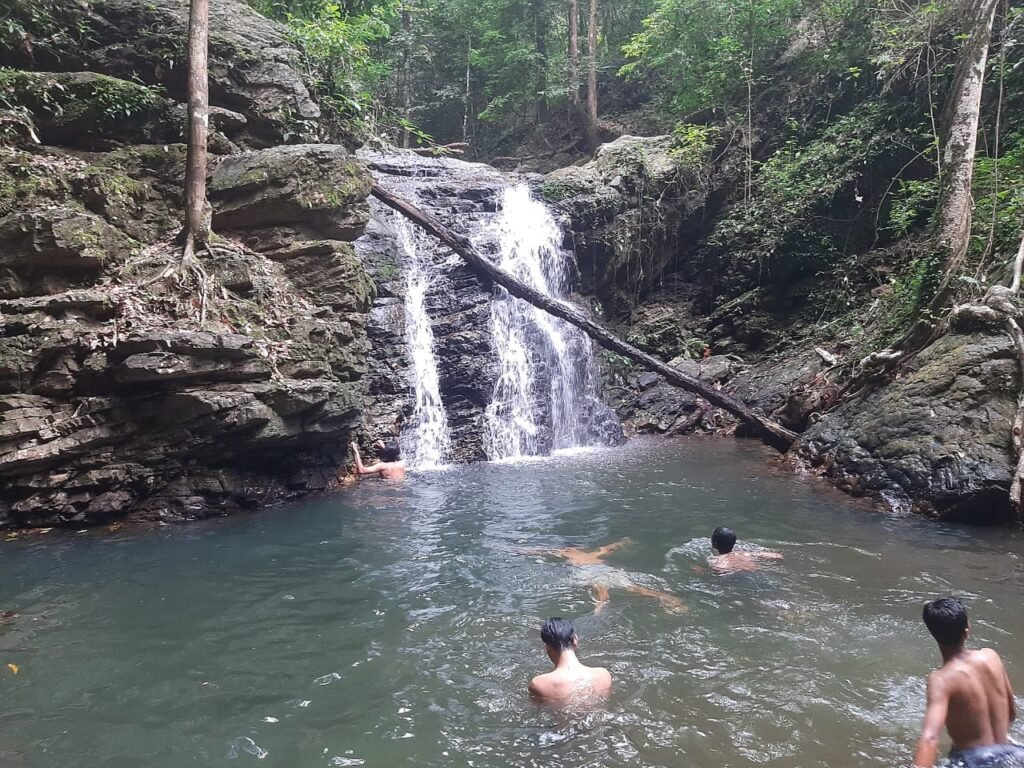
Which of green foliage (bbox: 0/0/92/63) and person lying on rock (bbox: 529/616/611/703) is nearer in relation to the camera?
person lying on rock (bbox: 529/616/611/703)

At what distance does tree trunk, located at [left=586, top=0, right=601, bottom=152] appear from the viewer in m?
23.1

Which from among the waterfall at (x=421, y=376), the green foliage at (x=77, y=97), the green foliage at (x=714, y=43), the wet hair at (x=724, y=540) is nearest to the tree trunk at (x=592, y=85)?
the green foliage at (x=714, y=43)

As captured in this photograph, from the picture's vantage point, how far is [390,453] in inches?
491

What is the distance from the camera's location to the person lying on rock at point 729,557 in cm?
636

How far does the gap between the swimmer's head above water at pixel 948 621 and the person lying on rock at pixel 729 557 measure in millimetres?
3156

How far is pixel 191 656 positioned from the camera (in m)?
4.83

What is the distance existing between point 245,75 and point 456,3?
1825cm

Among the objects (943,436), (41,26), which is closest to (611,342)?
(943,436)

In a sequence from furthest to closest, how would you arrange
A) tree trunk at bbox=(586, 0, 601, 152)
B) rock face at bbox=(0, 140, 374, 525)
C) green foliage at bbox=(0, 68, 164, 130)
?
tree trunk at bbox=(586, 0, 601, 152)
green foliage at bbox=(0, 68, 164, 130)
rock face at bbox=(0, 140, 374, 525)

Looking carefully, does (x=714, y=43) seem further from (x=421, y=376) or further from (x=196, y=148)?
(x=196, y=148)

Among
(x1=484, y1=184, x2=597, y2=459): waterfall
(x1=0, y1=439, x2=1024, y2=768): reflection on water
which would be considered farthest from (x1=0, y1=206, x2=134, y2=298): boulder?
(x1=484, y1=184, x2=597, y2=459): waterfall

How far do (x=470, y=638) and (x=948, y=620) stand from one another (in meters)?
3.34

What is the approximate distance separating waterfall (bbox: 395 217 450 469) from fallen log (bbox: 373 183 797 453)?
188 cm

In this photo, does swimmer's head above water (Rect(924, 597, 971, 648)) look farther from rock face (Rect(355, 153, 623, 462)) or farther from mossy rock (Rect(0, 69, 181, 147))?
mossy rock (Rect(0, 69, 181, 147))
